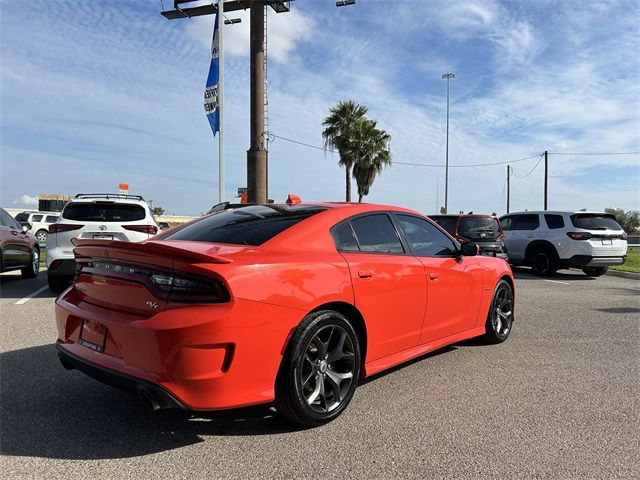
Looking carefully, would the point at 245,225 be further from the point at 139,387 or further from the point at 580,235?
the point at 580,235

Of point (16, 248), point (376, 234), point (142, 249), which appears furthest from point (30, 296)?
point (376, 234)

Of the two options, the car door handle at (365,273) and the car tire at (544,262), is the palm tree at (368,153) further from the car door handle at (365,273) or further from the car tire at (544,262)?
the car door handle at (365,273)

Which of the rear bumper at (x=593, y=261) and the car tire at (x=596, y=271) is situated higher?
the rear bumper at (x=593, y=261)

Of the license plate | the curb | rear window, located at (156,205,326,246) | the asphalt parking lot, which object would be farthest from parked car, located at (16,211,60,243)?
the license plate

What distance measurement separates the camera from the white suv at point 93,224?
26.0 feet

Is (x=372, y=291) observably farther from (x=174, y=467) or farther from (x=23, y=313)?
(x=23, y=313)

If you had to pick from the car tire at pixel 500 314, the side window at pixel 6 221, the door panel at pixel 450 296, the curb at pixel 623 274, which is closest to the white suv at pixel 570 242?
the curb at pixel 623 274

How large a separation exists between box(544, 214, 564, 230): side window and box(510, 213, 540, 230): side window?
0.31m

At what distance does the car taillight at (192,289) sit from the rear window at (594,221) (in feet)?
39.4

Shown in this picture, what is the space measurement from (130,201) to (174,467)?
20.8 feet

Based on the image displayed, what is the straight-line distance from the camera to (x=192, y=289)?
279cm

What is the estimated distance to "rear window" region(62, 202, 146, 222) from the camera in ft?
26.5

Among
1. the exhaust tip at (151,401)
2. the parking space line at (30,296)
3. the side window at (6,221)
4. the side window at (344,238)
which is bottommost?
the parking space line at (30,296)

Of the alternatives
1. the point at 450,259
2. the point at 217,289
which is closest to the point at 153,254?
the point at 217,289
